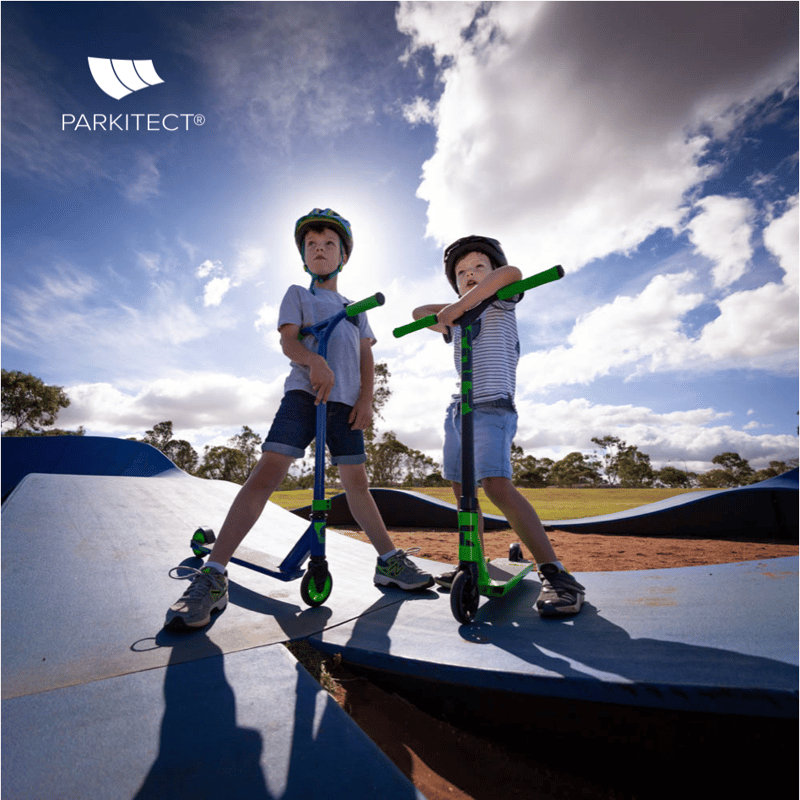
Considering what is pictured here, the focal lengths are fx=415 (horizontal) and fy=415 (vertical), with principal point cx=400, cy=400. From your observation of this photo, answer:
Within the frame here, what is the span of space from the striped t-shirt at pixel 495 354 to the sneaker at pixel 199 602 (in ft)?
4.96

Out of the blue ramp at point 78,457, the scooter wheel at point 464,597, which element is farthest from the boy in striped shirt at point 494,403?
the blue ramp at point 78,457

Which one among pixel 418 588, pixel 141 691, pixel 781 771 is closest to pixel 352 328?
pixel 418 588

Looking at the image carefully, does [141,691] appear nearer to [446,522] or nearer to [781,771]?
[781,771]

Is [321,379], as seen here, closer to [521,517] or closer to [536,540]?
[521,517]

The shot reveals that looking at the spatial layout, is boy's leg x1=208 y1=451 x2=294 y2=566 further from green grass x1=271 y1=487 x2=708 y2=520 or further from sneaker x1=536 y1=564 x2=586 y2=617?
green grass x1=271 y1=487 x2=708 y2=520

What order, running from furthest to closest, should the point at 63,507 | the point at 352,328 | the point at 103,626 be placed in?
1. the point at 63,507
2. the point at 352,328
3. the point at 103,626

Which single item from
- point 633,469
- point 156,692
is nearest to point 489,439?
point 156,692

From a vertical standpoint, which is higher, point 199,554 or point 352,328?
point 352,328

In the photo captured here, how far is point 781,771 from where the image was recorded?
1066 mm

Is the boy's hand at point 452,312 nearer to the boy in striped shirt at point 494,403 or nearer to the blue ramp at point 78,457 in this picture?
the boy in striped shirt at point 494,403

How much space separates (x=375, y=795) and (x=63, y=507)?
13.0ft

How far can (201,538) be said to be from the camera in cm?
304

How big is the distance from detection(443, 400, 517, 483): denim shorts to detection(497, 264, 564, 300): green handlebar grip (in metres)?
0.56

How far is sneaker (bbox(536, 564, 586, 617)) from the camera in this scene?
1850mm
